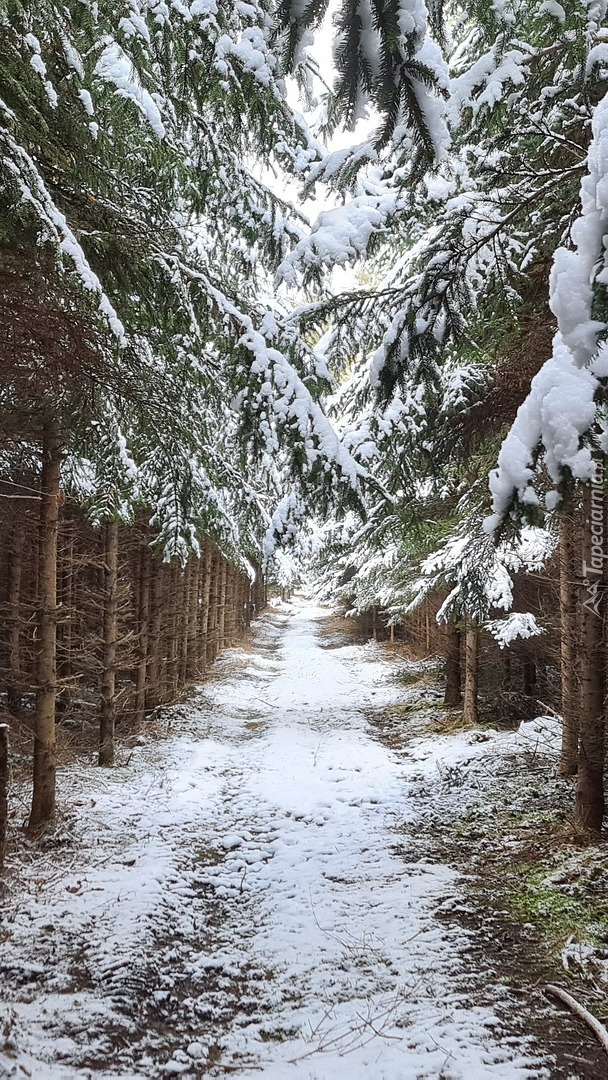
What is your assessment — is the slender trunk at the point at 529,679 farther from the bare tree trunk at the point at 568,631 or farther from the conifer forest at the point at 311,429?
the bare tree trunk at the point at 568,631

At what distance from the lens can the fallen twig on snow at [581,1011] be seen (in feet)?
11.7

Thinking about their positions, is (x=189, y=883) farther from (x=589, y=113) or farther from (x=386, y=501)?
(x=589, y=113)

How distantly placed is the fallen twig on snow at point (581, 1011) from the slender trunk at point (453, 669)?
9.54 meters

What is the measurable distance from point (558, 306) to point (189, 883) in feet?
20.0

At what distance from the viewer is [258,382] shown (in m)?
4.48

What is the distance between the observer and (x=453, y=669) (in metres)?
13.6

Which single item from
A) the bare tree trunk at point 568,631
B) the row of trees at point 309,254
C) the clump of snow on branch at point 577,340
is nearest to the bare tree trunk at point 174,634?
the row of trees at point 309,254

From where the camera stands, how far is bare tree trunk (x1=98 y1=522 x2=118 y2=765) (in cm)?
920

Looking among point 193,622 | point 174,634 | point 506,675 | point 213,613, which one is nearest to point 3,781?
point 174,634

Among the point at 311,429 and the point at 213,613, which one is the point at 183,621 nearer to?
the point at 213,613

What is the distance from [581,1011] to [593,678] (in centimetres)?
305

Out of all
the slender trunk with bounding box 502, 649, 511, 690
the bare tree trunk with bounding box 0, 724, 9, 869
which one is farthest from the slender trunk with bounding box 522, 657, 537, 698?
the bare tree trunk with bounding box 0, 724, 9, 869

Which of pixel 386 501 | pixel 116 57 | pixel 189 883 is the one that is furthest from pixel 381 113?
pixel 189 883

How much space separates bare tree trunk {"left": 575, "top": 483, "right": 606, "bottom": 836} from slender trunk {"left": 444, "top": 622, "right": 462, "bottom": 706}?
722 cm
